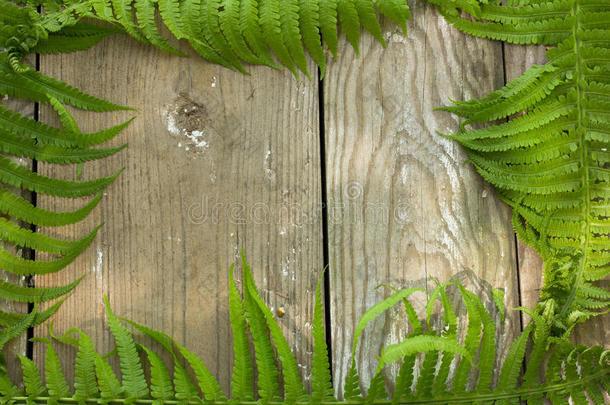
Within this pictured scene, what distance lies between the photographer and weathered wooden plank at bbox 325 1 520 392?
1.83 metres

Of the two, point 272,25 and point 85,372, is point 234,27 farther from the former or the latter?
point 85,372

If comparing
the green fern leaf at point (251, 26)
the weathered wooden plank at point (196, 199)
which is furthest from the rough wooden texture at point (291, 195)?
the green fern leaf at point (251, 26)

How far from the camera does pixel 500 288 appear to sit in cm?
186

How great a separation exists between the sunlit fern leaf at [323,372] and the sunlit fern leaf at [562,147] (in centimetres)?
15

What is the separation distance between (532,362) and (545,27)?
1098mm

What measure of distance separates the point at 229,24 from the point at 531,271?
132 cm

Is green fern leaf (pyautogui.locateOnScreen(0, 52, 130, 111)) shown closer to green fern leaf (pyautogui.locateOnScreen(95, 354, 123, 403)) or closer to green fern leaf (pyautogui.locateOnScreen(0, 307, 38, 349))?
green fern leaf (pyautogui.locateOnScreen(0, 307, 38, 349))

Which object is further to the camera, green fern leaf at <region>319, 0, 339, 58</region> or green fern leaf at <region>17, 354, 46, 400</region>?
green fern leaf at <region>319, 0, 339, 58</region>

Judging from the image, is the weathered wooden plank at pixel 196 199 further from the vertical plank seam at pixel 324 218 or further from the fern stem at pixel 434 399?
the fern stem at pixel 434 399

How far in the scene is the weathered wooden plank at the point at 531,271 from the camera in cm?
185

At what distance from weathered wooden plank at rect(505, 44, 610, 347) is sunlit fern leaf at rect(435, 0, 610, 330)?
0.27ft

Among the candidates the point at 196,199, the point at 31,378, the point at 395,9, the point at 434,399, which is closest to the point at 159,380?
the point at 31,378

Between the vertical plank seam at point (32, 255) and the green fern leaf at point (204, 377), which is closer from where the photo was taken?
the green fern leaf at point (204, 377)

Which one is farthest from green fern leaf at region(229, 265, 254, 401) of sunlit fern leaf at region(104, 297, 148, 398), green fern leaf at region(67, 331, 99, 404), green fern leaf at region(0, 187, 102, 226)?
green fern leaf at region(0, 187, 102, 226)
